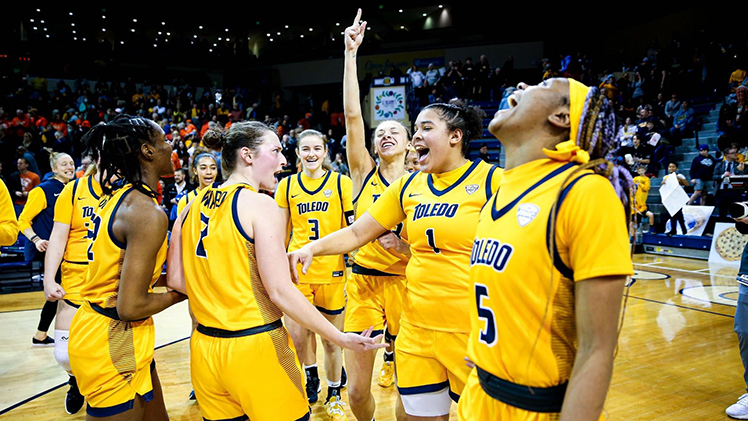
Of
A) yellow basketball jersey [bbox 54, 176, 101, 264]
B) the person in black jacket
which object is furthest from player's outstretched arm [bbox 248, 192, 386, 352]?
the person in black jacket

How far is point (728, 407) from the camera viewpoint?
13.4ft

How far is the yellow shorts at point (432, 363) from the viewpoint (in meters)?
2.54

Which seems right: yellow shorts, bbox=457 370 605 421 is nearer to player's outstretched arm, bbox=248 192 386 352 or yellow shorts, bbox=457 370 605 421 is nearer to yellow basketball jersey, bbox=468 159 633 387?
yellow basketball jersey, bbox=468 159 633 387

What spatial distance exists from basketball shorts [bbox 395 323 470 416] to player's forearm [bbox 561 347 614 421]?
1173 mm

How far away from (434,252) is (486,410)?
1079mm

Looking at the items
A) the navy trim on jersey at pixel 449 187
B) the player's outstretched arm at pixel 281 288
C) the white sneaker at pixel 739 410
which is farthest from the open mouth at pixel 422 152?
the white sneaker at pixel 739 410

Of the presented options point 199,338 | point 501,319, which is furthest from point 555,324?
point 199,338

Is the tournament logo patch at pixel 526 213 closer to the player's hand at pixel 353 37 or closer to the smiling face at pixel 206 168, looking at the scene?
the player's hand at pixel 353 37

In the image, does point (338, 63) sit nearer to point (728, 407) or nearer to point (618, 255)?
Answer: point (728, 407)

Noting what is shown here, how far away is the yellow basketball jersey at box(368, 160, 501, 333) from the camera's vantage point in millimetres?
2578

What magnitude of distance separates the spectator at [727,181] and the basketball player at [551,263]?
11.2 metres

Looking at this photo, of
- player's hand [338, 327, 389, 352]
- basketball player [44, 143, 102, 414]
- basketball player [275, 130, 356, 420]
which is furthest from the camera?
basketball player [275, 130, 356, 420]

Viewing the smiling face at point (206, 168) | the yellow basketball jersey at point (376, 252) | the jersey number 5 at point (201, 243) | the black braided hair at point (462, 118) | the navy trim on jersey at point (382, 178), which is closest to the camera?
the jersey number 5 at point (201, 243)

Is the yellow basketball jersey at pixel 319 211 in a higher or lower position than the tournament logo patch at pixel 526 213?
lower
